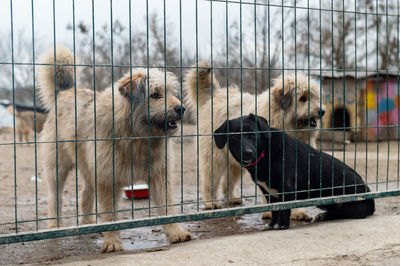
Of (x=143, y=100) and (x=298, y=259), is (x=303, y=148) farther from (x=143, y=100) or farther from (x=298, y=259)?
(x=143, y=100)

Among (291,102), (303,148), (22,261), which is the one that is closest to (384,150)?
(291,102)

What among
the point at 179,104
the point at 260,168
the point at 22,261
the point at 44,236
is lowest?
the point at 22,261

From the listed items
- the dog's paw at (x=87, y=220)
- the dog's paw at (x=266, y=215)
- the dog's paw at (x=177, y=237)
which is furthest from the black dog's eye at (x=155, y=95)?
the dog's paw at (x=266, y=215)

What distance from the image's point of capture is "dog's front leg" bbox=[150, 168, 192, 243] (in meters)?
3.92

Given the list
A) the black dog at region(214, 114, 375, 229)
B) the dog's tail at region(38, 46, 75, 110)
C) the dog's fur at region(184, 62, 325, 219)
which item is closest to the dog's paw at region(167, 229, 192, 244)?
the black dog at region(214, 114, 375, 229)

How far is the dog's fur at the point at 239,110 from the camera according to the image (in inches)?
206

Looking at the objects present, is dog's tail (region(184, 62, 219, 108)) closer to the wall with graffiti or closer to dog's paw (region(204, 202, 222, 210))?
dog's paw (region(204, 202, 222, 210))

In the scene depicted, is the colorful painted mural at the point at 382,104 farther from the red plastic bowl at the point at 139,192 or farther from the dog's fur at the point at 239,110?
the red plastic bowl at the point at 139,192

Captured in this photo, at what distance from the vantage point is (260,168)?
410 cm

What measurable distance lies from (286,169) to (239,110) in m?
1.53

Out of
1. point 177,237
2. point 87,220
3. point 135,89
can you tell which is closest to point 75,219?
point 87,220

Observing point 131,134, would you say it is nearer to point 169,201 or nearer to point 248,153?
point 169,201

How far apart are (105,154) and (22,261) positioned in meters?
1.08

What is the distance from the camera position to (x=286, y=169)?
4.09m
